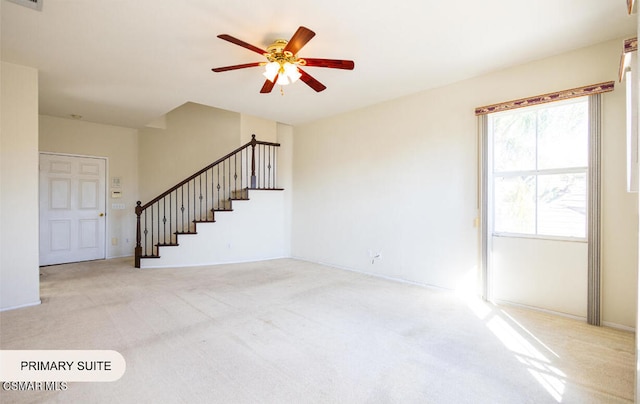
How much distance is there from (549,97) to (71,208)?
7795 mm

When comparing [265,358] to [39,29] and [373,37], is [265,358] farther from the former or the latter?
[39,29]

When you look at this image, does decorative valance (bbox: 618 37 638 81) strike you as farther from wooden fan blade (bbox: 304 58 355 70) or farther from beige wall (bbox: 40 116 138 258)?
beige wall (bbox: 40 116 138 258)

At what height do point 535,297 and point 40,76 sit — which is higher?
point 40,76

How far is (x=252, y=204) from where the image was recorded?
608 cm

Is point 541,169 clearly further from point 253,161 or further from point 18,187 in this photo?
point 18,187

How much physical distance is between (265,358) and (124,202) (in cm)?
592

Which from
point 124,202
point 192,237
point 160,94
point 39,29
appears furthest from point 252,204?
point 39,29

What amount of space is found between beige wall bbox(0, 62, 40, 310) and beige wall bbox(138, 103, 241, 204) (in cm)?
324

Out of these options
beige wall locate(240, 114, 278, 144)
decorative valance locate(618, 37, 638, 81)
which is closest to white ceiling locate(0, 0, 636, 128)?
decorative valance locate(618, 37, 638, 81)

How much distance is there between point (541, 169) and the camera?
332cm

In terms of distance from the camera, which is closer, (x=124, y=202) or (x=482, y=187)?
(x=482, y=187)

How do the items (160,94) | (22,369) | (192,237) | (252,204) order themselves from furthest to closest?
(252,204), (192,237), (160,94), (22,369)

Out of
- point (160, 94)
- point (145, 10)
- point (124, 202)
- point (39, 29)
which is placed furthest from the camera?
point (124, 202)
